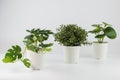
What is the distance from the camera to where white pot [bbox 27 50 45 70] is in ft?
4.20

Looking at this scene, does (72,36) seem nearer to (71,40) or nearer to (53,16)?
(71,40)

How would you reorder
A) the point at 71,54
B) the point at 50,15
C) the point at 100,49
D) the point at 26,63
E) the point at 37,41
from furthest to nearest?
1. the point at 50,15
2. the point at 100,49
3. the point at 71,54
4. the point at 37,41
5. the point at 26,63

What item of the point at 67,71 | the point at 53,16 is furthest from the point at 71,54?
the point at 53,16

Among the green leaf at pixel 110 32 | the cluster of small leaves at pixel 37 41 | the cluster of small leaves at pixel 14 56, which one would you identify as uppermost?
the green leaf at pixel 110 32

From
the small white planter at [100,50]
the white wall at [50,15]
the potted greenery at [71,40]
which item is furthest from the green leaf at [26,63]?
the white wall at [50,15]

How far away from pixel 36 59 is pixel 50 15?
0.63 m

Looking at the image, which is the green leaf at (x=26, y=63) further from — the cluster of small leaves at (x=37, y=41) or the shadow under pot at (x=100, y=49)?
the shadow under pot at (x=100, y=49)

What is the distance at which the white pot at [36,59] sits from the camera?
4.20 ft

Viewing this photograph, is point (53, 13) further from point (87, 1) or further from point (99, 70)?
point (99, 70)

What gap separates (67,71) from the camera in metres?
1.26

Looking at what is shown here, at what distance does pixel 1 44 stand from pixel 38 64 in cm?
70

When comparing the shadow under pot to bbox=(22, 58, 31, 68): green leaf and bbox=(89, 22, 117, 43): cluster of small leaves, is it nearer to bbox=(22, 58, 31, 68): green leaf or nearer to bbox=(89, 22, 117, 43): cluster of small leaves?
bbox=(89, 22, 117, 43): cluster of small leaves

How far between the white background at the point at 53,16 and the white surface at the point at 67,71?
34 cm

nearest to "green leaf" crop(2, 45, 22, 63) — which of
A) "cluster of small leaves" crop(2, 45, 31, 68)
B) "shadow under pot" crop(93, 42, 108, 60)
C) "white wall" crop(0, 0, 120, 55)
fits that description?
"cluster of small leaves" crop(2, 45, 31, 68)
